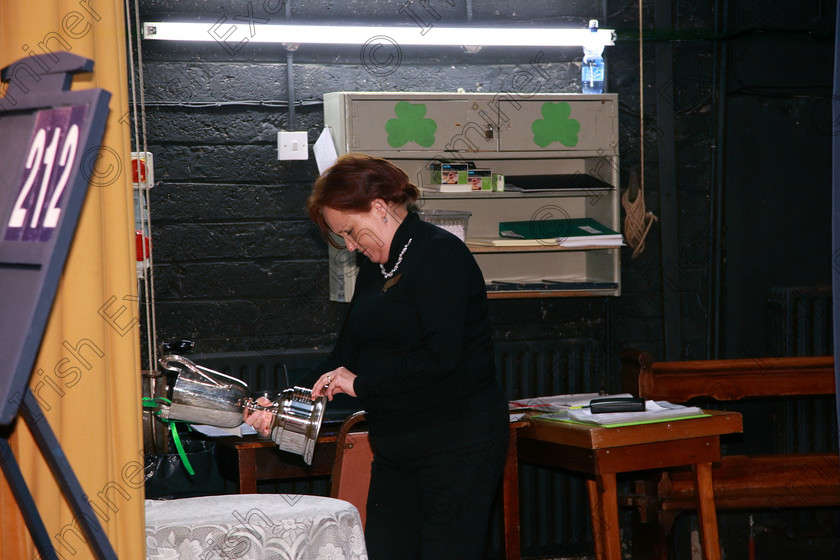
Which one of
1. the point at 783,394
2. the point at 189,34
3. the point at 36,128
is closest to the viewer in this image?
the point at 36,128

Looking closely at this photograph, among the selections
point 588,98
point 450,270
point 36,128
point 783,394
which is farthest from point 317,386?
point 783,394

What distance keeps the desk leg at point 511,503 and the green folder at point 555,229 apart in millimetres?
791

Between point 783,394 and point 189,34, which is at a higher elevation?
point 189,34

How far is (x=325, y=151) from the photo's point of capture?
3273 mm

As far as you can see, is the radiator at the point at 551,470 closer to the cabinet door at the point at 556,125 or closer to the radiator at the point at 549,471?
the radiator at the point at 549,471

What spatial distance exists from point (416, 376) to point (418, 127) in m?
1.36

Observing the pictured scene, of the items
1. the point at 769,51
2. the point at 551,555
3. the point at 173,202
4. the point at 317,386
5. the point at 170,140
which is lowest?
the point at 551,555

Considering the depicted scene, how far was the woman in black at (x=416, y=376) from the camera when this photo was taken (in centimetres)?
208

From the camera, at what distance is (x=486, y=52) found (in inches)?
141

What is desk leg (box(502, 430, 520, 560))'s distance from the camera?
3.01 meters

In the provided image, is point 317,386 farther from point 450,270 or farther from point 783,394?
point 783,394

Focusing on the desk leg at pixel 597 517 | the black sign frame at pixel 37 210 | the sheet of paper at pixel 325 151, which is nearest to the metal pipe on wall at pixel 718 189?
the desk leg at pixel 597 517

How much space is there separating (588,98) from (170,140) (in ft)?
4.86

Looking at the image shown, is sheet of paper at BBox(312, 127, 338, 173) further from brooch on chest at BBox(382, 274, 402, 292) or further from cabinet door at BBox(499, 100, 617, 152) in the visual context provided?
brooch on chest at BBox(382, 274, 402, 292)
